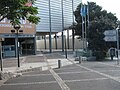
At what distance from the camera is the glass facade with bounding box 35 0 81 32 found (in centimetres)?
5991

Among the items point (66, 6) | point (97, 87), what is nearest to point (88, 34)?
point (66, 6)

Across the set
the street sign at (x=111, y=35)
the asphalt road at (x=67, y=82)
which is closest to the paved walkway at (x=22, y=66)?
the asphalt road at (x=67, y=82)

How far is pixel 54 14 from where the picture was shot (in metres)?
63.2

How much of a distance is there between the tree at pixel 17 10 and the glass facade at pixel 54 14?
128 feet

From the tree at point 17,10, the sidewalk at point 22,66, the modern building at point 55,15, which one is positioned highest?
the modern building at point 55,15

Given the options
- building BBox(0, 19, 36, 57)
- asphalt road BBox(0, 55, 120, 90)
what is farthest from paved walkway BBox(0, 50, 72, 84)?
building BBox(0, 19, 36, 57)

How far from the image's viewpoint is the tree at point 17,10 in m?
16.3

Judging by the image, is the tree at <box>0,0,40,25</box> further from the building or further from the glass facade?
the glass facade

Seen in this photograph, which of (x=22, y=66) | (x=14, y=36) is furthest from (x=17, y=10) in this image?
(x=14, y=36)

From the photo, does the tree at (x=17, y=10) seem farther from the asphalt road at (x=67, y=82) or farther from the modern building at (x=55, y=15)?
the modern building at (x=55, y=15)

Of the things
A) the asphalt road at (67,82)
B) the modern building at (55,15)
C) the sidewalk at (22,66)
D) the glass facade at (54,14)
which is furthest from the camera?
the modern building at (55,15)

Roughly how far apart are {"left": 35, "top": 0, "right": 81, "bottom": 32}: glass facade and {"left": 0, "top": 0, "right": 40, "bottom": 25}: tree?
39.1 m

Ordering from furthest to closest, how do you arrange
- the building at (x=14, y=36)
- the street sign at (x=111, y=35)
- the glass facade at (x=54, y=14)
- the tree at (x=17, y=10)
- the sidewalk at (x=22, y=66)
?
1. the glass facade at (x=54, y=14)
2. the building at (x=14, y=36)
3. the street sign at (x=111, y=35)
4. the sidewalk at (x=22, y=66)
5. the tree at (x=17, y=10)

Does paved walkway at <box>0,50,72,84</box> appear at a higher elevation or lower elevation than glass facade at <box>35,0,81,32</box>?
lower
